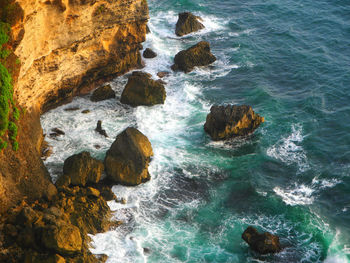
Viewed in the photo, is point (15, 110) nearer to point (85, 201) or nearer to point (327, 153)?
point (85, 201)

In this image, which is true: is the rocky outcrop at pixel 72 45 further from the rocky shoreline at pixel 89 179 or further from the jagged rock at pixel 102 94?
the jagged rock at pixel 102 94

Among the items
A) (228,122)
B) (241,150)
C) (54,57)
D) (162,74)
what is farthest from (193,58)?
(54,57)

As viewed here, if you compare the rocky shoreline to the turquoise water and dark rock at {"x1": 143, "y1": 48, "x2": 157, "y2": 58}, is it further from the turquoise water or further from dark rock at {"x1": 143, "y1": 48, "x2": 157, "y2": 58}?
the turquoise water

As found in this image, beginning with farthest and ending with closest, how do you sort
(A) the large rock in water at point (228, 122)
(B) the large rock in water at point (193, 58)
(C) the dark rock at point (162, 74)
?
1. (B) the large rock in water at point (193, 58)
2. (C) the dark rock at point (162, 74)
3. (A) the large rock in water at point (228, 122)

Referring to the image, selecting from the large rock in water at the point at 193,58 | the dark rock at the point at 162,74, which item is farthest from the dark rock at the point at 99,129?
the large rock in water at the point at 193,58

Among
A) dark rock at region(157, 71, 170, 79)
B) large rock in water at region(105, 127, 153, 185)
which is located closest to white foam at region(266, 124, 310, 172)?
large rock in water at region(105, 127, 153, 185)
